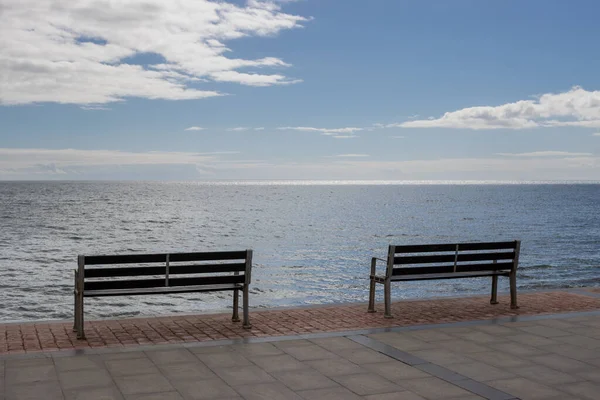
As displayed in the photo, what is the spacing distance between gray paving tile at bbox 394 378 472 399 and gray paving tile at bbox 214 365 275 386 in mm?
1332

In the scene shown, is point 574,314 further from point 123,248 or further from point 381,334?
point 123,248

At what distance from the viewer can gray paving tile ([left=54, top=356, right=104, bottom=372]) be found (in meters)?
6.70

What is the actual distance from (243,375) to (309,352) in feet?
3.70

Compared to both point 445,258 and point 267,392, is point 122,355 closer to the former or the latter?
point 267,392

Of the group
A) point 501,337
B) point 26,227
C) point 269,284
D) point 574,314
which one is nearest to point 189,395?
point 501,337

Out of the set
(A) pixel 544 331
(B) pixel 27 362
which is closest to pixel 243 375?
(B) pixel 27 362

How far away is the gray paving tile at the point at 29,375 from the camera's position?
245 inches

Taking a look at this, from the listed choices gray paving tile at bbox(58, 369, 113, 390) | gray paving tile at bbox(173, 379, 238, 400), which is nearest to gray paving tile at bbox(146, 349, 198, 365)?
gray paving tile at bbox(58, 369, 113, 390)

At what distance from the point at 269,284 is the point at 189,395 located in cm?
1464

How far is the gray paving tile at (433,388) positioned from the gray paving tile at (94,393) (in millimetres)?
2638

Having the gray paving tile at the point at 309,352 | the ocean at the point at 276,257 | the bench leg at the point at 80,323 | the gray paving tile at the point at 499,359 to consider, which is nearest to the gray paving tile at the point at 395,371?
the gray paving tile at the point at 309,352

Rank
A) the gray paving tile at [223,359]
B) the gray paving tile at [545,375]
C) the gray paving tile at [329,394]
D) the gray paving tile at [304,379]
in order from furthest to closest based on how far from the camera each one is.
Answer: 1. the gray paving tile at [223,359]
2. the gray paving tile at [545,375]
3. the gray paving tile at [304,379]
4. the gray paving tile at [329,394]

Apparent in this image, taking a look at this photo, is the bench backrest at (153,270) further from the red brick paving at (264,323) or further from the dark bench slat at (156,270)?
the red brick paving at (264,323)

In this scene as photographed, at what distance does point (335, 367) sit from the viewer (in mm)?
6867
